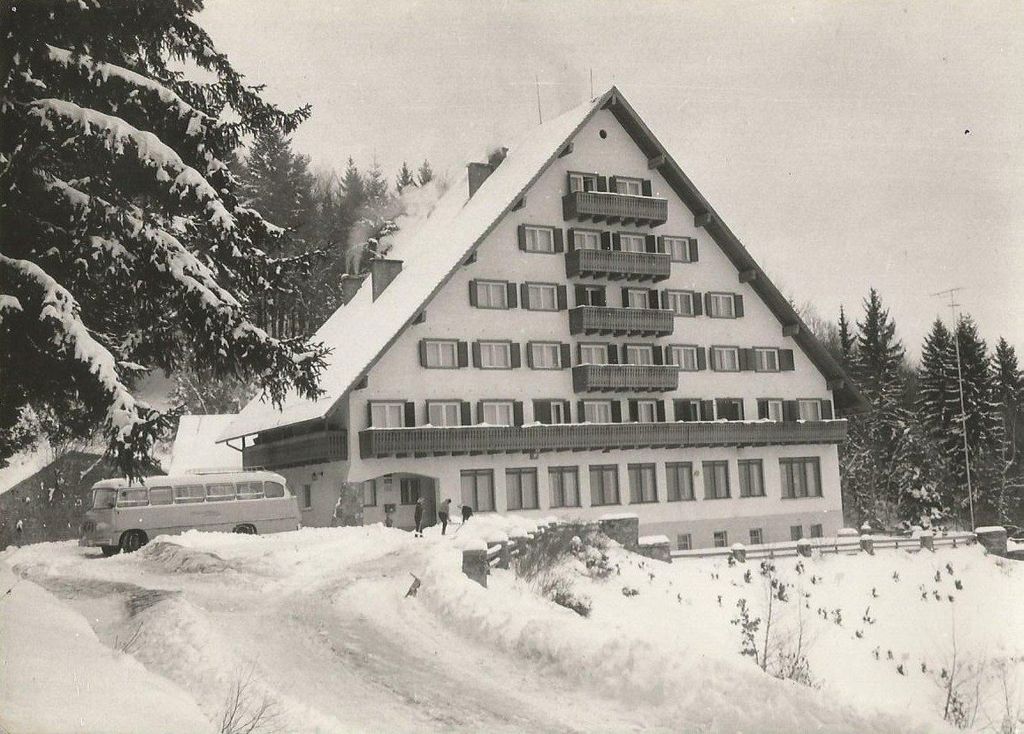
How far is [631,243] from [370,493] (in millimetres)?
15845

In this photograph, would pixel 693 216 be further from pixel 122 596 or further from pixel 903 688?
pixel 122 596

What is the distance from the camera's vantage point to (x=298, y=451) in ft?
139

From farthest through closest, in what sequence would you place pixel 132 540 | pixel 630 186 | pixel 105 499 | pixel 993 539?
pixel 630 186 → pixel 993 539 → pixel 105 499 → pixel 132 540

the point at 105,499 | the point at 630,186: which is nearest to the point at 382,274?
the point at 630,186

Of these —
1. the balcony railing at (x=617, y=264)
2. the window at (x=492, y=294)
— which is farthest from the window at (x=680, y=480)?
the window at (x=492, y=294)

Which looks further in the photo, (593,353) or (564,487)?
(593,353)

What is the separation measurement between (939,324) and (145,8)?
54.2 m

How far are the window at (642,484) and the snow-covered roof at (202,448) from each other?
21246mm

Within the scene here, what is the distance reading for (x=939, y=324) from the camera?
5903 cm

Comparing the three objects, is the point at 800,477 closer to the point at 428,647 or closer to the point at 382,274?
the point at 382,274

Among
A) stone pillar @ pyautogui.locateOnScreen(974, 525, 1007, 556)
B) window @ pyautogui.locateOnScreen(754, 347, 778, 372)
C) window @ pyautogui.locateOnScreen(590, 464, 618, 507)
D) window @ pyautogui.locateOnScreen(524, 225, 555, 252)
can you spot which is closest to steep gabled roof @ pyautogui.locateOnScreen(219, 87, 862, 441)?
window @ pyautogui.locateOnScreen(754, 347, 778, 372)

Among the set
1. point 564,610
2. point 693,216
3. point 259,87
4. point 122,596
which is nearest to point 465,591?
point 564,610

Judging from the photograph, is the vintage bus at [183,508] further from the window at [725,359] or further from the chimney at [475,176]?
the window at [725,359]

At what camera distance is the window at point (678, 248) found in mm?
46250
